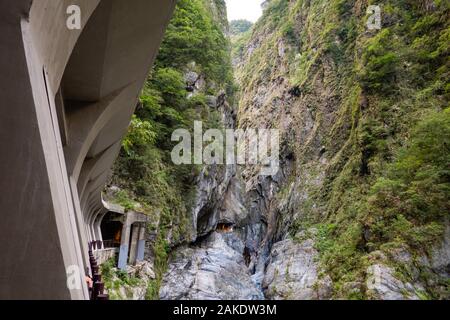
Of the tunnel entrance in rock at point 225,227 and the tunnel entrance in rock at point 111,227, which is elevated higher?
Result: the tunnel entrance in rock at point 111,227

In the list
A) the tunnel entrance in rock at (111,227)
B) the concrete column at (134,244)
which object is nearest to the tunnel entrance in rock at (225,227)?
the tunnel entrance in rock at (111,227)

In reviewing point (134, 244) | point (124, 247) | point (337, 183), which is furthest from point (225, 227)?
point (124, 247)

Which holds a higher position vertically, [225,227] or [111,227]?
[111,227]

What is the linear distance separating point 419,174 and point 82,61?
44.5 feet

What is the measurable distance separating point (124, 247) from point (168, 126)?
391 inches

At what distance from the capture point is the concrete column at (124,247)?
465 inches

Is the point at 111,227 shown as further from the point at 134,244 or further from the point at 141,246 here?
the point at 134,244

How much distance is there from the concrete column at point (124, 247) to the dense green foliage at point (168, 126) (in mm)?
1130

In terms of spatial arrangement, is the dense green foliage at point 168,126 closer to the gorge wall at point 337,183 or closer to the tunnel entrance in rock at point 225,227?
the gorge wall at point 337,183

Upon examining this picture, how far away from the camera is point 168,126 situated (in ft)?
66.8

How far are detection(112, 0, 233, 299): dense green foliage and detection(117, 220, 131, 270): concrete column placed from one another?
1130 millimetres

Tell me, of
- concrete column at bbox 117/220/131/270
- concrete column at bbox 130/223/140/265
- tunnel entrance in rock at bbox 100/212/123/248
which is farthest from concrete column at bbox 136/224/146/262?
tunnel entrance in rock at bbox 100/212/123/248
